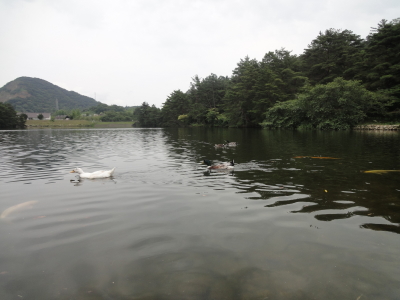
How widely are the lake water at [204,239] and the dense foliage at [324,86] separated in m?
35.5

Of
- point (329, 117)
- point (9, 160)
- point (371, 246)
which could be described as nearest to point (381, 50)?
point (329, 117)

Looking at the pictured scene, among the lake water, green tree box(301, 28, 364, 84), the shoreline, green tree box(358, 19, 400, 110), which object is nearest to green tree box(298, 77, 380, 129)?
the shoreline

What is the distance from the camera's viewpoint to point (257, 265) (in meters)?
3.48

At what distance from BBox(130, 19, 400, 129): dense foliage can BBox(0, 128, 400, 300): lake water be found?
117 ft

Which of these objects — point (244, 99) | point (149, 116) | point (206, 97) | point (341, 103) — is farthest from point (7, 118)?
point (341, 103)

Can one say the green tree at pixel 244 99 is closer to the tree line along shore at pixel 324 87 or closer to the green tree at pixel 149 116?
the tree line along shore at pixel 324 87

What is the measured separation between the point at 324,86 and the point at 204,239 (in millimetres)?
43101

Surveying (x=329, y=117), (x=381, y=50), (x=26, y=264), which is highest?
(x=381, y=50)

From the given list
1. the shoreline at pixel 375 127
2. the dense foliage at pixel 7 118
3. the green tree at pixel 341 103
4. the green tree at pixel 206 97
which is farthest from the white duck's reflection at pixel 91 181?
the dense foliage at pixel 7 118

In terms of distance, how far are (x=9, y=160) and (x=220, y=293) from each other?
15.7 m

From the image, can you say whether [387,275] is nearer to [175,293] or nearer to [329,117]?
[175,293]

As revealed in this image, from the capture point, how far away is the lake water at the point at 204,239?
308cm

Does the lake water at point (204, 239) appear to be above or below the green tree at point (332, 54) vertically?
below

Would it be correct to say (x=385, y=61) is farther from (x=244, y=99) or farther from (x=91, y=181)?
(x=91, y=181)
